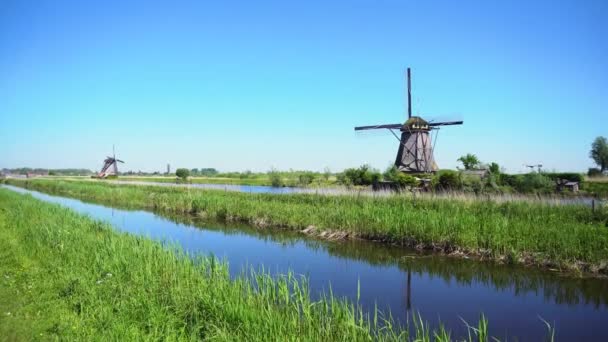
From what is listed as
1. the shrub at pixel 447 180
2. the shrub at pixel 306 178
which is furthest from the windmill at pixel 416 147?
the shrub at pixel 306 178

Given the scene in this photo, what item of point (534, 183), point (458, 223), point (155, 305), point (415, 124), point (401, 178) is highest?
point (415, 124)

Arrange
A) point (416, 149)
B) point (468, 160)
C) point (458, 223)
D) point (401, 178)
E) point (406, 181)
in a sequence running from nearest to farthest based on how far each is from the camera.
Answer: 1. point (458, 223)
2. point (406, 181)
3. point (401, 178)
4. point (416, 149)
5. point (468, 160)

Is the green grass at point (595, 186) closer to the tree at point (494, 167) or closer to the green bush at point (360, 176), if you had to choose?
the tree at point (494, 167)

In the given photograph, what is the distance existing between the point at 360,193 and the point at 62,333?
45.5 ft

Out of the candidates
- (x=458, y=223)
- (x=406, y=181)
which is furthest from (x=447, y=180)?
(x=458, y=223)

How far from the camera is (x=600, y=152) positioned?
4541 centimetres

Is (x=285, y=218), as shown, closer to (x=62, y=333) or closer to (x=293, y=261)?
(x=293, y=261)

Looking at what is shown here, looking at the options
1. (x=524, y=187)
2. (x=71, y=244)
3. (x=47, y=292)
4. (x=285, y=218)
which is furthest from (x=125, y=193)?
(x=524, y=187)

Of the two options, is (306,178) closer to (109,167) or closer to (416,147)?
(416,147)

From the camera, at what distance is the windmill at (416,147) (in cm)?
2750

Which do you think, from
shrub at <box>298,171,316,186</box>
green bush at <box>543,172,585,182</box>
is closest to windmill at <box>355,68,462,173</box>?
green bush at <box>543,172,585,182</box>

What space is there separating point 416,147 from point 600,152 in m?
32.6

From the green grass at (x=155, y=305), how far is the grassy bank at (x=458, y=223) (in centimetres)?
424

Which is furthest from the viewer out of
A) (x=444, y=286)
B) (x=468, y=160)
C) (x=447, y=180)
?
(x=468, y=160)
